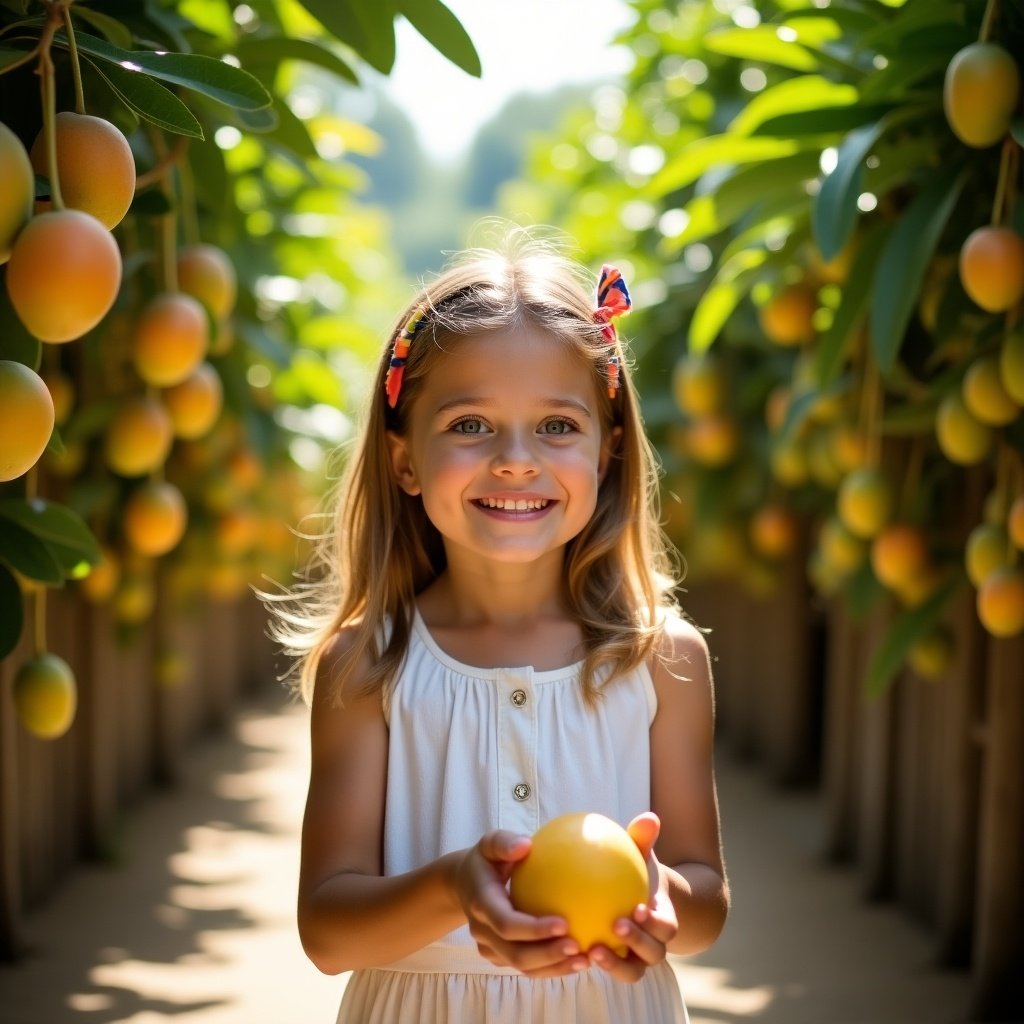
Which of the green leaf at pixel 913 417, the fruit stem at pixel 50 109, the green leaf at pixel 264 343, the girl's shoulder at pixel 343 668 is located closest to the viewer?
the fruit stem at pixel 50 109

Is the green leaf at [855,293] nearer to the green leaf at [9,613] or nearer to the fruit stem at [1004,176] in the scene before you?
the fruit stem at [1004,176]

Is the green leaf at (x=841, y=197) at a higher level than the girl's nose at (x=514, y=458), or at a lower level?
higher

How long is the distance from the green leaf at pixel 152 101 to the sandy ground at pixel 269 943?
6.17ft

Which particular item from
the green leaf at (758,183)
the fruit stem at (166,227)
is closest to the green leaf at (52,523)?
the fruit stem at (166,227)

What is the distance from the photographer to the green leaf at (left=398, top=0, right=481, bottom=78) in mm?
1446

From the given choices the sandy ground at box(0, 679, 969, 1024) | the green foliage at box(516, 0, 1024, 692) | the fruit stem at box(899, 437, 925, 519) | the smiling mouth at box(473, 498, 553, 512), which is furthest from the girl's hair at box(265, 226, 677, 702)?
the sandy ground at box(0, 679, 969, 1024)

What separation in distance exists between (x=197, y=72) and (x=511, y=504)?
487 mm

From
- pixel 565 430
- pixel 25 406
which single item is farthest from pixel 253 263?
pixel 25 406

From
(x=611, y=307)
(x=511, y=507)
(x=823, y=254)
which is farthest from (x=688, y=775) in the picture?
(x=823, y=254)

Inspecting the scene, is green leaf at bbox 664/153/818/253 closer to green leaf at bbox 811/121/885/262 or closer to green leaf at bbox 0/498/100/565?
green leaf at bbox 811/121/885/262

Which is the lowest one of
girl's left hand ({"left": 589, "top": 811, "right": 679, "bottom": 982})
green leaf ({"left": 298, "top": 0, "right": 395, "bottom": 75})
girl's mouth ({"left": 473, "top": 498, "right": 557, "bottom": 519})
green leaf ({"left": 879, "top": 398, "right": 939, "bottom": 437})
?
girl's left hand ({"left": 589, "top": 811, "right": 679, "bottom": 982})

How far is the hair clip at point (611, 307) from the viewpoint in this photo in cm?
152

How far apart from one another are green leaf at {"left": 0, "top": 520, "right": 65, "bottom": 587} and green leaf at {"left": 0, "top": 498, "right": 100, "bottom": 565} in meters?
0.04

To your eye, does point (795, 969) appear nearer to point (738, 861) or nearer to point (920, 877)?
point (920, 877)
